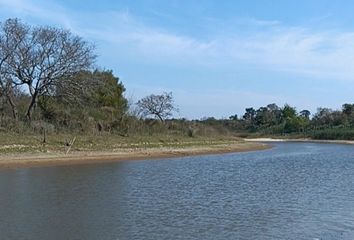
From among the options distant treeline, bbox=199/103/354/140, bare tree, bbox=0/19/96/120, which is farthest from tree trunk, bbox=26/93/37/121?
distant treeline, bbox=199/103/354/140

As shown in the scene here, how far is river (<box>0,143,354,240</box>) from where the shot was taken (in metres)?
13.0

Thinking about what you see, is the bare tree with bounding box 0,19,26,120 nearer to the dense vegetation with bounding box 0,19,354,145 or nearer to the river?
the dense vegetation with bounding box 0,19,354,145

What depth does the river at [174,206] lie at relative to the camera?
13.0 metres

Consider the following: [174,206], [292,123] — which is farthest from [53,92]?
[292,123]

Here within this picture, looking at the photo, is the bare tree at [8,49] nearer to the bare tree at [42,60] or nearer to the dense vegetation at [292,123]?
the bare tree at [42,60]

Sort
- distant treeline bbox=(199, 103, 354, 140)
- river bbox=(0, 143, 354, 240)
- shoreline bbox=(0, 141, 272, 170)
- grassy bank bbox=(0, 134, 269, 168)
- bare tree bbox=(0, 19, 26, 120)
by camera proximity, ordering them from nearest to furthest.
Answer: river bbox=(0, 143, 354, 240) → shoreline bbox=(0, 141, 272, 170) → grassy bank bbox=(0, 134, 269, 168) → bare tree bbox=(0, 19, 26, 120) → distant treeline bbox=(199, 103, 354, 140)

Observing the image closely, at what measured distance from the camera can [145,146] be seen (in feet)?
162

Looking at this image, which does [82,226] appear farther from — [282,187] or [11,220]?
[282,187]

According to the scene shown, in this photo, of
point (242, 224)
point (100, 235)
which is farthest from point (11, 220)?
point (242, 224)

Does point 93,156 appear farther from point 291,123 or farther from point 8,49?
point 291,123

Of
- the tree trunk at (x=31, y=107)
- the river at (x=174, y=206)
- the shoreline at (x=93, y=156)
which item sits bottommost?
the river at (x=174, y=206)

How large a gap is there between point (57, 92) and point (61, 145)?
43.1 feet

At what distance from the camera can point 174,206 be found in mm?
17000

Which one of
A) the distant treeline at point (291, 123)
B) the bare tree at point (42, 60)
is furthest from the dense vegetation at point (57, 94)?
the distant treeline at point (291, 123)
